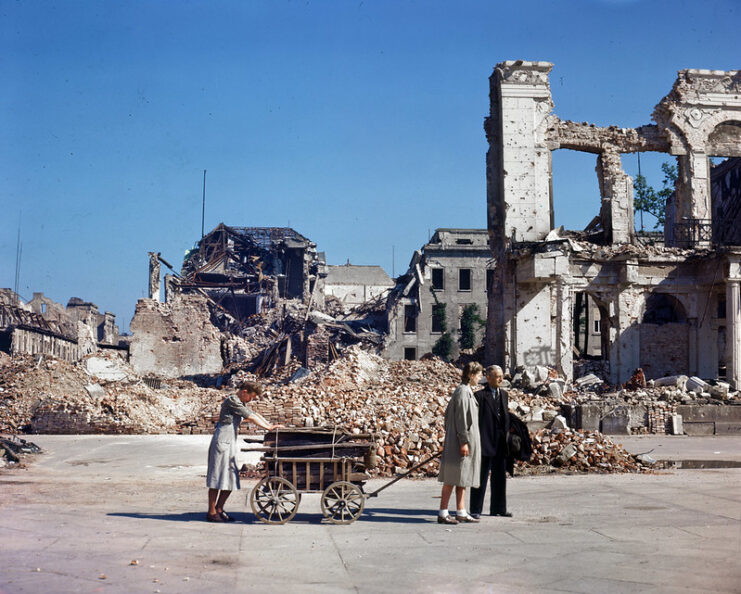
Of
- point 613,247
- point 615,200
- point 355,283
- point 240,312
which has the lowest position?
point 613,247

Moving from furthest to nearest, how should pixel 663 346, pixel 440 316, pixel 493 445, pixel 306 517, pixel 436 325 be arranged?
pixel 436 325 < pixel 440 316 < pixel 663 346 < pixel 493 445 < pixel 306 517

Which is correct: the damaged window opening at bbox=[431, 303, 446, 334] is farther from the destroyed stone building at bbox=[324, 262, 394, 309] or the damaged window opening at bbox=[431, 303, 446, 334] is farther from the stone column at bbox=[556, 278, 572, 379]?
the stone column at bbox=[556, 278, 572, 379]

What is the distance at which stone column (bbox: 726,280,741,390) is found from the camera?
1054 inches

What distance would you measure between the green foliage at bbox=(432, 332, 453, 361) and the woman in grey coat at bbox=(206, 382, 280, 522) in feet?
144

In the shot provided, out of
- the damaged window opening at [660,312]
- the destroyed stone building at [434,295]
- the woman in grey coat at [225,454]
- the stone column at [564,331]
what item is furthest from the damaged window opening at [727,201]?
the woman in grey coat at [225,454]

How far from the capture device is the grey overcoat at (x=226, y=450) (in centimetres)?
777

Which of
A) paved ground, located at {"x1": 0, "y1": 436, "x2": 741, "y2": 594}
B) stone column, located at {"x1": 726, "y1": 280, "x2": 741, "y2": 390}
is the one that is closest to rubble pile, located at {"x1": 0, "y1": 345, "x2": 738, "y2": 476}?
paved ground, located at {"x1": 0, "y1": 436, "x2": 741, "y2": 594}

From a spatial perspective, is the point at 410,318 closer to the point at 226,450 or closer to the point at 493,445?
the point at 493,445

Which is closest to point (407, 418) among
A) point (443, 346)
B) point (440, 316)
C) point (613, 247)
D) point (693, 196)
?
point (613, 247)

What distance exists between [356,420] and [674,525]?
733cm

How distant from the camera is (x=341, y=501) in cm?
779

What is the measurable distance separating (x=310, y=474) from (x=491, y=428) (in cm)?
A: 208

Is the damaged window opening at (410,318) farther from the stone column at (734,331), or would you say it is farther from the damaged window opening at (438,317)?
the stone column at (734,331)

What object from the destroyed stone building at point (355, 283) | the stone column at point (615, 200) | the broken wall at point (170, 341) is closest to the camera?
the stone column at point (615, 200)
